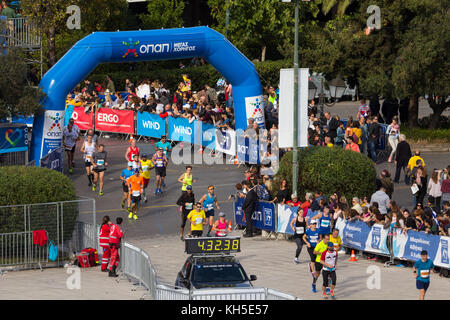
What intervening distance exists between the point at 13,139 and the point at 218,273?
15.1m

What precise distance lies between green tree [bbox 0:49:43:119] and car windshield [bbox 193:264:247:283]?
45.2 ft

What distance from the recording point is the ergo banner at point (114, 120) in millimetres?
38688

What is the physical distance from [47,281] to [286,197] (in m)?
7.66

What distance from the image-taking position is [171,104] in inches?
1512

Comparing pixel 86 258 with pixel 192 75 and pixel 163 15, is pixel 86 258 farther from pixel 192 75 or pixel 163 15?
pixel 163 15

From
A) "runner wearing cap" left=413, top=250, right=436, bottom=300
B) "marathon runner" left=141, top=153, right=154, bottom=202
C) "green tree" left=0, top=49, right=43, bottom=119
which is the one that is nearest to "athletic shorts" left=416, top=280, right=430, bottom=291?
A: "runner wearing cap" left=413, top=250, right=436, bottom=300

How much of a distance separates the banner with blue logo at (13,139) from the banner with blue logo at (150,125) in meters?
7.32

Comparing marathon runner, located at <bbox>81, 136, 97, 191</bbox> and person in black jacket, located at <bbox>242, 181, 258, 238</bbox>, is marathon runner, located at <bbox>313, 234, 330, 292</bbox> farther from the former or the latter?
marathon runner, located at <bbox>81, 136, 97, 191</bbox>

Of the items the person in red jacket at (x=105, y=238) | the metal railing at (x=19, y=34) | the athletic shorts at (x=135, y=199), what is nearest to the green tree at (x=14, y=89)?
the metal railing at (x=19, y=34)

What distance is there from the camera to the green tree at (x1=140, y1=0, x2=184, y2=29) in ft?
176

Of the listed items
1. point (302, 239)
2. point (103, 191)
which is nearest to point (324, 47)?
point (103, 191)

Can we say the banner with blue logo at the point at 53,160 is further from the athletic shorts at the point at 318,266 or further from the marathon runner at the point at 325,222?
the athletic shorts at the point at 318,266

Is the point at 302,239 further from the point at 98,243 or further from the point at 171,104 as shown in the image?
the point at 171,104

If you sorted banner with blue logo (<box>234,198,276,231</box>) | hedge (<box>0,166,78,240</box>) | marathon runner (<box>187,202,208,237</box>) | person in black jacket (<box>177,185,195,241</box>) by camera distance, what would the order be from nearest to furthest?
hedge (<box>0,166,78,240</box>), marathon runner (<box>187,202,208,237</box>), person in black jacket (<box>177,185,195,241</box>), banner with blue logo (<box>234,198,276,231</box>)
